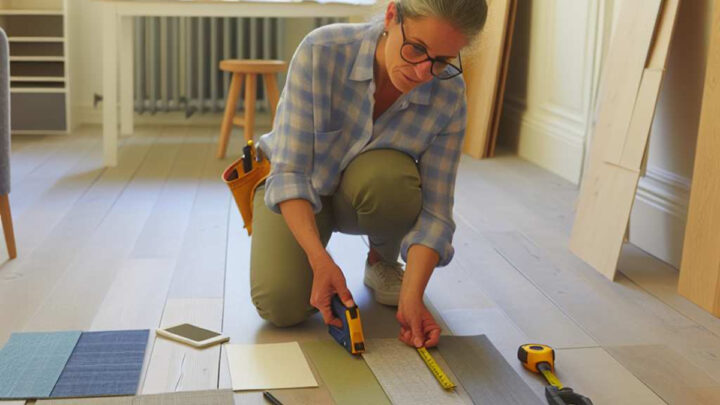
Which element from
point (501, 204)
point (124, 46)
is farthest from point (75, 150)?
point (501, 204)

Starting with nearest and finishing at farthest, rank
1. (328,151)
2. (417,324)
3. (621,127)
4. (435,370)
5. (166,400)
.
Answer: (166,400) → (435,370) → (417,324) → (328,151) → (621,127)

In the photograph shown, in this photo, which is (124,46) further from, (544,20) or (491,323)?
(491,323)

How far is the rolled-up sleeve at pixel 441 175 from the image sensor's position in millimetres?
2111

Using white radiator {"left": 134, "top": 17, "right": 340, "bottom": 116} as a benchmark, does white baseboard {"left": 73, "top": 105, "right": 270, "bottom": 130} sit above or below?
below

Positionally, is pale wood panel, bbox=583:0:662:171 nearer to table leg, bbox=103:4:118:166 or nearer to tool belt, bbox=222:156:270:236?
tool belt, bbox=222:156:270:236

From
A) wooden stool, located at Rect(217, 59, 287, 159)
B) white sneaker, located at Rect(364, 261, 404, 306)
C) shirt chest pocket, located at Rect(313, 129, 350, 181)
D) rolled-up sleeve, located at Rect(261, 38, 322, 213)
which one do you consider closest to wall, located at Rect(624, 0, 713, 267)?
white sneaker, located at Rect(364, 261, 404, 306)

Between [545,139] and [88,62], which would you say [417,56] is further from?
[88,62]

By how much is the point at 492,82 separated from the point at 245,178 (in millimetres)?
2444

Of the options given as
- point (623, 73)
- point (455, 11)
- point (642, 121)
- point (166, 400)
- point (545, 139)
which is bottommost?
point (166, 400)

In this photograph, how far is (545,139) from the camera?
14.3ft

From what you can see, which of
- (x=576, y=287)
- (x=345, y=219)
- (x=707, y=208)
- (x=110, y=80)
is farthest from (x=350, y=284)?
(x=110, y=80)

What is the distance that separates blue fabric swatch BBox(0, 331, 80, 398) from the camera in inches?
69.9

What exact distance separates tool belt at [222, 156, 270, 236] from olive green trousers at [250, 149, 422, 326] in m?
0.15

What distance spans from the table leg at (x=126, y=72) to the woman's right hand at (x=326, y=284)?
126 inches
